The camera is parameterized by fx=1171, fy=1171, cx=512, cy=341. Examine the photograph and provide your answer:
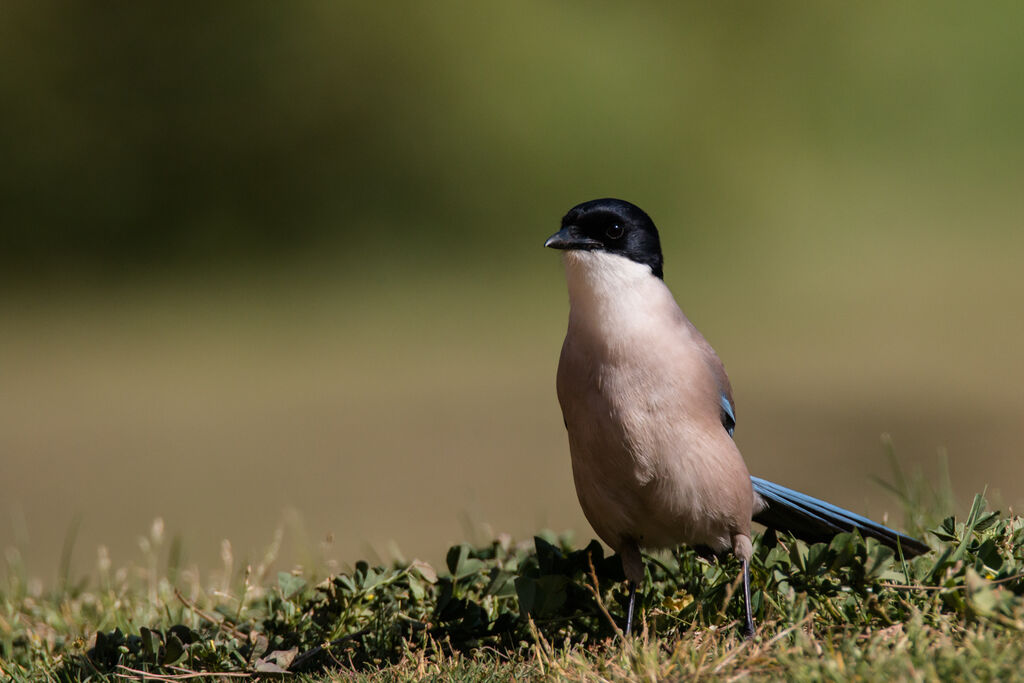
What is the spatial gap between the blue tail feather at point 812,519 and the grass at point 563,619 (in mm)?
A: 79

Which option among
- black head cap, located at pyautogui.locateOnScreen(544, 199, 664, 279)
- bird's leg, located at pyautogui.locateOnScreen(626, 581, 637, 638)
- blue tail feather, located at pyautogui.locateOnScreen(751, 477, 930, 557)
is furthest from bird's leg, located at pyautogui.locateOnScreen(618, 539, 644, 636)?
black head cap, located at pyautogui.locateOnScreen(544, 199, 664, 279)

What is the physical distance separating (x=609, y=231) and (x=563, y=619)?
120cm

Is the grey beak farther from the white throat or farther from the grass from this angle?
the grass

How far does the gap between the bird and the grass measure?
133 mm

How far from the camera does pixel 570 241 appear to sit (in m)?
3.67

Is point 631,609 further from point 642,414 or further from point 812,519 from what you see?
point 812,519

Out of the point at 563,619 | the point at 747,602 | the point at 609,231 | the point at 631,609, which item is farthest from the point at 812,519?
the point at 609,231

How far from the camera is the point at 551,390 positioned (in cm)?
991

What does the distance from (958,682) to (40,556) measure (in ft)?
20.4

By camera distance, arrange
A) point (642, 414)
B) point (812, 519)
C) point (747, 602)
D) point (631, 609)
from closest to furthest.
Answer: point (747, 602) → point (642, 414) → point (631, 609) → point (812, 519)

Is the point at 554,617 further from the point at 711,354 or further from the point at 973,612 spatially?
the point at 973,612

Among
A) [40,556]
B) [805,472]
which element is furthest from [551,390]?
[40,556]

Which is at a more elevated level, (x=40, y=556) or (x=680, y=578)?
(x=680, y=578)

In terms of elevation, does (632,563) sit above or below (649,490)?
below
